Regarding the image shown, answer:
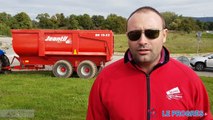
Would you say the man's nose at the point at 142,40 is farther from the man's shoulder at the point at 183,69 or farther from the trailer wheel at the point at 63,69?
the trailer wheel at the point at 63,69

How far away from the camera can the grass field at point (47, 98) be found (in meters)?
8.18

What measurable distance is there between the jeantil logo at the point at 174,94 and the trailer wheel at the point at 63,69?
45.0ft

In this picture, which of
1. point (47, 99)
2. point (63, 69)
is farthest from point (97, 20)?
point (47, 99)

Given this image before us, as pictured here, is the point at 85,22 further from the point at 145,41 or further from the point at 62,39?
the point at 145,41

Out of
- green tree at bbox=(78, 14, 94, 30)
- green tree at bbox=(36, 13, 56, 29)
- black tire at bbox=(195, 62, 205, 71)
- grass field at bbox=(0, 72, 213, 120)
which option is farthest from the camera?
green tree at bbox=(78, 14, 94, 30)

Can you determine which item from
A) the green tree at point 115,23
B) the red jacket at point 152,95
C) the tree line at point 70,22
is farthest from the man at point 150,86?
the green tree at point 115,23

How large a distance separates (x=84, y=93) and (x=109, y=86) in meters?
8.43

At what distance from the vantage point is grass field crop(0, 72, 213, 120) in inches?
322

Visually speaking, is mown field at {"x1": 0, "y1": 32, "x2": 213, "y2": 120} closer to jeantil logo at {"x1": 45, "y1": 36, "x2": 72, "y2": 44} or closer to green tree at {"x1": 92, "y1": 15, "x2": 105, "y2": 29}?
jeantil logo at {"x1": 45, "y1": 36, "x2": 72, "y2": 44}

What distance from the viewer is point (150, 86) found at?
2568 millimetres

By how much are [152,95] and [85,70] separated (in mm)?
13672

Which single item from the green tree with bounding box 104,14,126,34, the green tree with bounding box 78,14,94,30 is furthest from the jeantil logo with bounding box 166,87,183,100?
the green tree with bounding box 78,14,94,30

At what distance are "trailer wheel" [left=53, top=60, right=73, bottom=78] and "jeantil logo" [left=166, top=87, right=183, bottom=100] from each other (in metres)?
13.7

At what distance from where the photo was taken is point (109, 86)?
2.66m
